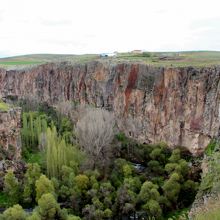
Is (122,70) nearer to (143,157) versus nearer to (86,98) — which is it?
(86,98)

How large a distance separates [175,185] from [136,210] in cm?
380

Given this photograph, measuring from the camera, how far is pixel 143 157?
4553cm

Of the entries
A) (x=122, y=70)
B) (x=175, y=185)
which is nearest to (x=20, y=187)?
(x=175, y=185)

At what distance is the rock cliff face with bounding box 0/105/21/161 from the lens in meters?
42.8

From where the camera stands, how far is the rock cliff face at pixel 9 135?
140 feet

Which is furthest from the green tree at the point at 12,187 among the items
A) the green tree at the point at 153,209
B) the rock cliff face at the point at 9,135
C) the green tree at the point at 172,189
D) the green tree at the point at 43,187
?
the green tree at the point at 172,189

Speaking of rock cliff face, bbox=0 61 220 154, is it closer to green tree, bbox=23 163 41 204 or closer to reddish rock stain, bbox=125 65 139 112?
reddish rock stain, bbox=125 65 139 112

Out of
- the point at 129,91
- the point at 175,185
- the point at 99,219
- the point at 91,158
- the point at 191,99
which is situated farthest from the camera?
the point at 129,91

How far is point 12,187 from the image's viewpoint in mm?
36219

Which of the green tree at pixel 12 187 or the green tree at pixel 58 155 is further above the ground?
the green tree at pixel 58 155

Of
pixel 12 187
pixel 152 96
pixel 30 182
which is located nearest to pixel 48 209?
pixel 30 182

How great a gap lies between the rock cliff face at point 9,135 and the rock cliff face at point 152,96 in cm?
1525

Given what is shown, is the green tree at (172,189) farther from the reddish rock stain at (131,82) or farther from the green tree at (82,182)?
the reddish rock stain at (131,82)

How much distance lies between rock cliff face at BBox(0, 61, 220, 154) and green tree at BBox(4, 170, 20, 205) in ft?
57.8
